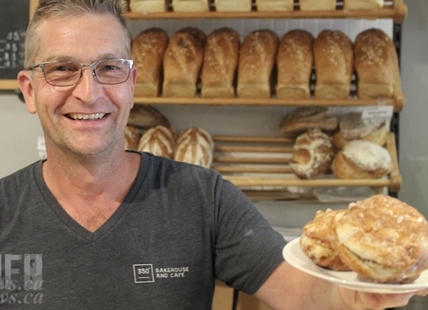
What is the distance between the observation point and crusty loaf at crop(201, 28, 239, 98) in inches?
89.2

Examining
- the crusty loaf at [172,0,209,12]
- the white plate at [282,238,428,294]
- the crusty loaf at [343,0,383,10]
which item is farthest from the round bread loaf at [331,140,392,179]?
the white plate at [282,238,428,294]

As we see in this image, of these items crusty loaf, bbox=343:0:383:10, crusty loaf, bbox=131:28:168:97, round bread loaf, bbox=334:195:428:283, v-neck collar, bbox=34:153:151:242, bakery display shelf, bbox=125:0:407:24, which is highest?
crusty loaf, bbox=343:0:383:10

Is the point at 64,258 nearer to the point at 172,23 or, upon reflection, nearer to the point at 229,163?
the point at 229,163

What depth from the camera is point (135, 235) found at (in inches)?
51.3

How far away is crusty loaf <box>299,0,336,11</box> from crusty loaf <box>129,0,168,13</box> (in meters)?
0.54

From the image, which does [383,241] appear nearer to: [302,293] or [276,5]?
[302,293]

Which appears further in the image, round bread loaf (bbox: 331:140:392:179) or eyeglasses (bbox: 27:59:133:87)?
round bread loaf (bbox: 331:140:392:179)

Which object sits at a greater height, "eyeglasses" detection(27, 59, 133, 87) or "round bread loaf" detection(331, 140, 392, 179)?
"eyeglasses" detection(27, 59, 133, 87)

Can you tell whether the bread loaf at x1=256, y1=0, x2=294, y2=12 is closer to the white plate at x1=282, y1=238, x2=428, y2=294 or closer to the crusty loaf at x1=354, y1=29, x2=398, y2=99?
the crusty loaf at x1=354, y1=29, x2=398, y2=99

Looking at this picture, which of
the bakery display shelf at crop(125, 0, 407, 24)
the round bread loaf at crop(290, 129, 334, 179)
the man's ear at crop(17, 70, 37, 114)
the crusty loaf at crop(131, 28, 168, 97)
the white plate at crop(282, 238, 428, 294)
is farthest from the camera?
the crusty loaf at crop(131, 28, 168, 97)

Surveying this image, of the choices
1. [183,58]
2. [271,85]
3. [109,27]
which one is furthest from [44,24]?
[271,85]

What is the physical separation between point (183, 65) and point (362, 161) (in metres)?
0.82

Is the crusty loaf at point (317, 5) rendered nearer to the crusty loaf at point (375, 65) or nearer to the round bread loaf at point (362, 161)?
the crusty loaf at point (375, 65)

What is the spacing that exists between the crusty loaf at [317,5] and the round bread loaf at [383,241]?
1391 mm
